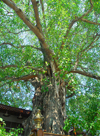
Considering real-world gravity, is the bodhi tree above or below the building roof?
above

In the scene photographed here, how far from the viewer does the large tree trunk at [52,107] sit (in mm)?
4820

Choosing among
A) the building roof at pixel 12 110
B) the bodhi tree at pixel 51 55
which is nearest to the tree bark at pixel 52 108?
the bodhi tree at pixel 51 55

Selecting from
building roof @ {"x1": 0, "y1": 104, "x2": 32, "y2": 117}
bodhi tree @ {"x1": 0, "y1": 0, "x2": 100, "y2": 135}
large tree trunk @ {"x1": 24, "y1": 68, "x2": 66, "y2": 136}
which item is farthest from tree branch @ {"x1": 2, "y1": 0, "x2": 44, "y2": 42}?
building roof @ {"x1": 0, "y1": 104, "x2": 32, "y2": 117}

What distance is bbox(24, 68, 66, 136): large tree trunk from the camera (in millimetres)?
4820

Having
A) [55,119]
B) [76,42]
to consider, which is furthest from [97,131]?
[76,42]

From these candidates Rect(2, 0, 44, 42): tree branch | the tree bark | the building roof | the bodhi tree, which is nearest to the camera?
Rect(2, 0, 44, 42): tree branch

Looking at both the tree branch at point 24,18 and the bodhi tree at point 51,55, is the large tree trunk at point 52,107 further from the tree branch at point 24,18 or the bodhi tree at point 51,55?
the tree branch at point 24,18

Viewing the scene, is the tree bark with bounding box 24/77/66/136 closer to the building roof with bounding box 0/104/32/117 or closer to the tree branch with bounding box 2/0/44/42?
the building roof with bounding box 0/104/32/117

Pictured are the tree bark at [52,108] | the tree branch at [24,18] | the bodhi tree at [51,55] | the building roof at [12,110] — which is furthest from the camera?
the building roof at [12,110]

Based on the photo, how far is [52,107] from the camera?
533cm

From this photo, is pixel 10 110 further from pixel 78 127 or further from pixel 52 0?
pixel 52 0

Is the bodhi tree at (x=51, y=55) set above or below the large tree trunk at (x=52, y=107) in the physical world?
above

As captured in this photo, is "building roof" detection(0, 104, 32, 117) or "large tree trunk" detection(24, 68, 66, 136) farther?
"building roof" detection(0, 104, 32, 117)

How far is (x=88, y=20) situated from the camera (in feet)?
23.3
